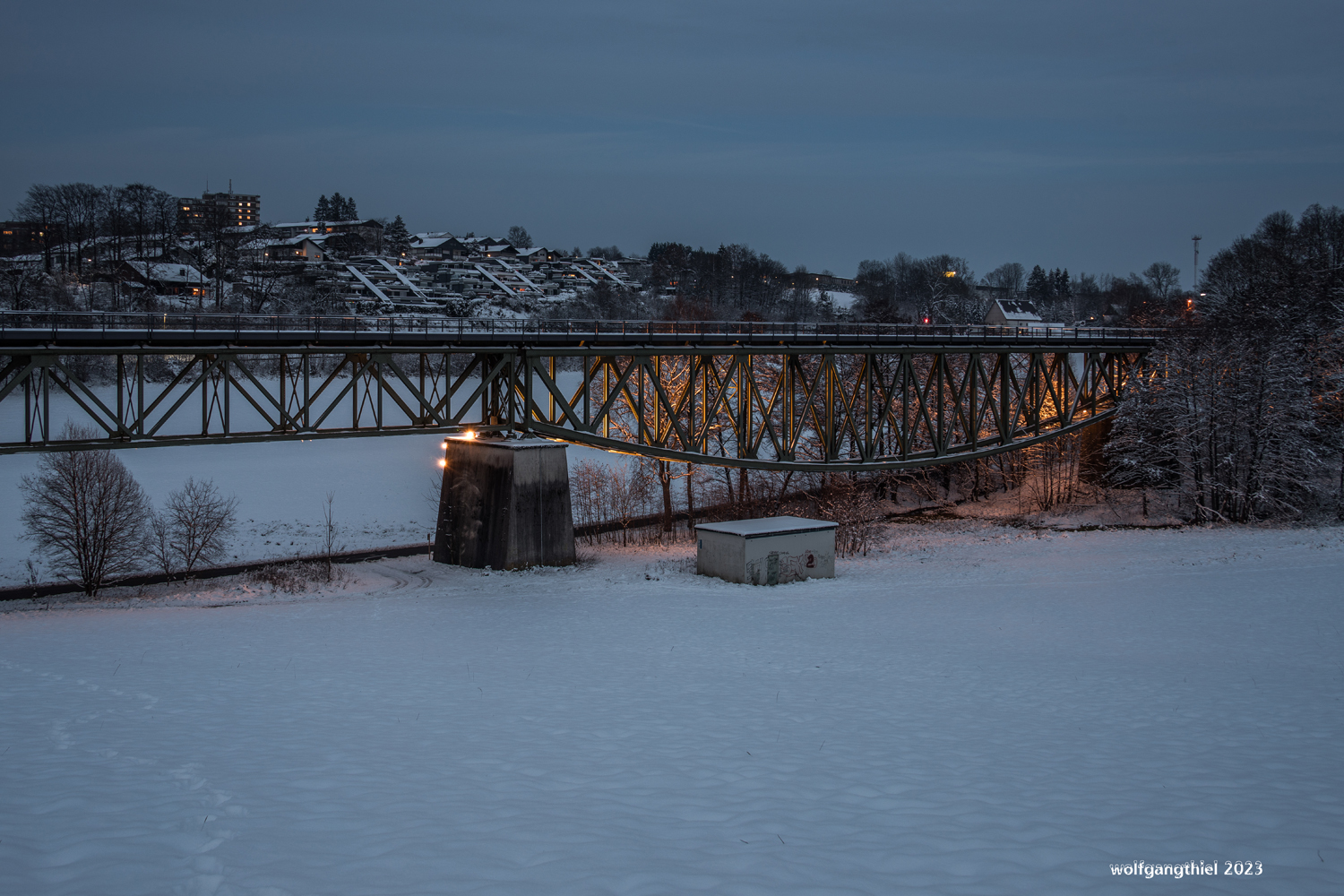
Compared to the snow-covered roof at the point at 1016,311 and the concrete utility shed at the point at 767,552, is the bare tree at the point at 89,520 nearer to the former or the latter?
the concrete utility shed at the point at 767,552

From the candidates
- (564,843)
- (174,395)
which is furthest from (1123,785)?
(174,395)

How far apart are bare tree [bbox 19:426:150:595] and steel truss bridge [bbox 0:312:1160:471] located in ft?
6.35

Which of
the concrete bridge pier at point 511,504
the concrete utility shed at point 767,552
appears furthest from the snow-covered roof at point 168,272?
the concrete utility shed at point 767,552

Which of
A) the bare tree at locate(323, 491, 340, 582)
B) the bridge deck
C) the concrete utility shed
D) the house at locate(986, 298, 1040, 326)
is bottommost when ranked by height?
the bare tree at locate(323, 491, 340, 582)

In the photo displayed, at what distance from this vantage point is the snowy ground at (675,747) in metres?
7.41

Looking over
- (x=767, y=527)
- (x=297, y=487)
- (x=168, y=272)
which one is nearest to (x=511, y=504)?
(x=767, y=527)

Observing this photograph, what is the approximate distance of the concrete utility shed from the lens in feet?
97.8

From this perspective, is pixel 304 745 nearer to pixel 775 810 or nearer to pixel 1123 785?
pixel 775 810

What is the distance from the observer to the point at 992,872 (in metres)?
7.36

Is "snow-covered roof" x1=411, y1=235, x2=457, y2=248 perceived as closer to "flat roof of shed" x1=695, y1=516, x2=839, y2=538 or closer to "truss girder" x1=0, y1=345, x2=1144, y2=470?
"truss girder" x1=0, y1=345, x2=1144, y2=470

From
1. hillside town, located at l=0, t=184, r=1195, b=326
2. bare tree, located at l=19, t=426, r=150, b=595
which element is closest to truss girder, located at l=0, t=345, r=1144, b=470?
bare tree, located at l=19, t=426, r=150, b=595

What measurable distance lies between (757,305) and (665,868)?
15619 cm

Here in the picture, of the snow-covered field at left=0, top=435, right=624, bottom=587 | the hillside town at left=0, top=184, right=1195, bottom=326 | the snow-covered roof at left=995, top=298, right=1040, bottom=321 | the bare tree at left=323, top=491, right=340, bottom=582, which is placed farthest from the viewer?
the snow-covered roof at left=995, top=298, right=1040, bottom=321

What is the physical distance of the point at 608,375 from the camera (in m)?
38.4
